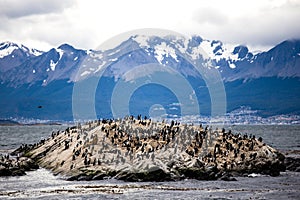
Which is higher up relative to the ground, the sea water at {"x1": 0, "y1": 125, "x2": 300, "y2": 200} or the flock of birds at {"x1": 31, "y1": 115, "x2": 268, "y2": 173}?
the flock of birds at {"x1": 31, "y1": 115, "x2": 268, "y2": 173}

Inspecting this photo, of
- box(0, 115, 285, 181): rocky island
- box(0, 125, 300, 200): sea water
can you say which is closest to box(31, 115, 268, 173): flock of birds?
box(0, 115, 285, 181): rocky island

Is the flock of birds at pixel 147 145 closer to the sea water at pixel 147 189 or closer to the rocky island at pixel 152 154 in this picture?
the rocky island at pixel 152 154

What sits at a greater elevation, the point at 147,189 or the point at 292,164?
the point at 292,164

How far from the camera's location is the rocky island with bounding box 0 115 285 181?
6328 centimetres

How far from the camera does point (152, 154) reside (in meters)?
65.9

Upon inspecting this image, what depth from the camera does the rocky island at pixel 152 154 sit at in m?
63.3

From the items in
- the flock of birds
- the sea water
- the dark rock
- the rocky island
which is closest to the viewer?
the sea water

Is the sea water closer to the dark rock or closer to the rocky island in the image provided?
the rocky island

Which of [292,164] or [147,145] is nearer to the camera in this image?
[147,145]

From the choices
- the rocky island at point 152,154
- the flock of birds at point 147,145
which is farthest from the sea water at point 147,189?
the flock of birds at point 147,145

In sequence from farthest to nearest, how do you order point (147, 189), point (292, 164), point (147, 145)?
1. point (292, 164)
2. point (147, 145)
3. point (147, 189)

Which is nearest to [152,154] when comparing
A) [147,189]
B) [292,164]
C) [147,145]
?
[147,145]

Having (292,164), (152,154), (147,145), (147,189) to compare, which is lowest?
(147,189)

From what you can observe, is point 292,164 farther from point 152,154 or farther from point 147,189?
point 147,189
